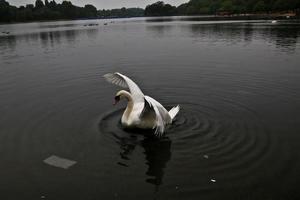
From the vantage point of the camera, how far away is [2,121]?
41.8 feet

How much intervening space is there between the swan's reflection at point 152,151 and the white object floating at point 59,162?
1.42m

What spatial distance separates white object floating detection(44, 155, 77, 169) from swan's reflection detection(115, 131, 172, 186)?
1421mm

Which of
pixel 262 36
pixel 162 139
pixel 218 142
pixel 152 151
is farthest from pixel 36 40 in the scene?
pixel 218 142

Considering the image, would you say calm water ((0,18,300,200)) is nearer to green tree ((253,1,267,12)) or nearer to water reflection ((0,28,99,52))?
water reflection ((0,28,99,52))

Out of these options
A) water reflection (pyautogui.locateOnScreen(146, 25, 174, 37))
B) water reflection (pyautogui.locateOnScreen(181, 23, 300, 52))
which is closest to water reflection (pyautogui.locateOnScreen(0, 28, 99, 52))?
water reflection (pyautogui.locateOnScreen(146, 25, 174, 37))

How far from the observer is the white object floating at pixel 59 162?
9.35 m

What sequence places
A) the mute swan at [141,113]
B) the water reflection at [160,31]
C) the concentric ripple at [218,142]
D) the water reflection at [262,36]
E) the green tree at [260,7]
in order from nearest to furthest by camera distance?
the concentric ripple at [218,142], the mute swan at [141,113], the water reflection at [262,36], the water reflection at [160,31], the green tree at [260,7]

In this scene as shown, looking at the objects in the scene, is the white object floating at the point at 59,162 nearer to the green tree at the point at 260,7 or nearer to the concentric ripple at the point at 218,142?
the concentric ripple at the point at 218,142

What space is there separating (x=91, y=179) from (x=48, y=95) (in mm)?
8920

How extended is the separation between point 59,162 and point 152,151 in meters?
2.73

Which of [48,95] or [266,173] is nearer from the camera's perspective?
[266,173]

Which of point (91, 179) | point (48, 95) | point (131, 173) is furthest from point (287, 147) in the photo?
point (48, 95)

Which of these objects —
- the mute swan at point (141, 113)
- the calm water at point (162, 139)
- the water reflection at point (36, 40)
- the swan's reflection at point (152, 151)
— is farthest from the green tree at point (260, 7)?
the swan's reflection at point (152, 151)

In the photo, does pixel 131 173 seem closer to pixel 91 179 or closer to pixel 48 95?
pixel 91 179
